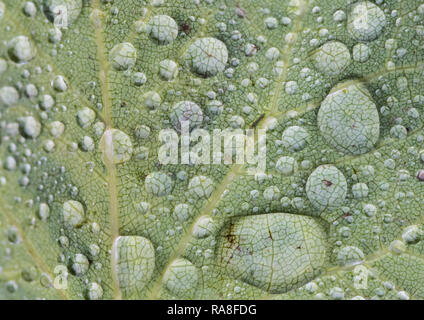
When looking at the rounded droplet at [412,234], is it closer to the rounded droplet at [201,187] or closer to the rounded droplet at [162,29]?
the rounded droplet at [201,187]

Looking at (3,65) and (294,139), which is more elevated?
(3,65)

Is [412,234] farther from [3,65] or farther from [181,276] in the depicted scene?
[3,65]

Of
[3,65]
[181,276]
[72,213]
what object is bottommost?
[181,276]

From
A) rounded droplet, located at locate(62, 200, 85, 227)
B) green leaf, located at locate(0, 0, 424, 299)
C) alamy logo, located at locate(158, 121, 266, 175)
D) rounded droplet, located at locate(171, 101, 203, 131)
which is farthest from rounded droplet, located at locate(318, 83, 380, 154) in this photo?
rounded droplet, located at locate(62, 200, 85, 227)

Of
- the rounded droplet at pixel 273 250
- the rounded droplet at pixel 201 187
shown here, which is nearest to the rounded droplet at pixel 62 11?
the rounded droplet at pixel 201 187

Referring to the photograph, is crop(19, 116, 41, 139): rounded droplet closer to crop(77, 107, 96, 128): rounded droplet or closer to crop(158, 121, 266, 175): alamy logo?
crop(77, 107, 96, 128): rounded droplet

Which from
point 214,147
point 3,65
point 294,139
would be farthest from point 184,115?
point 3,65
